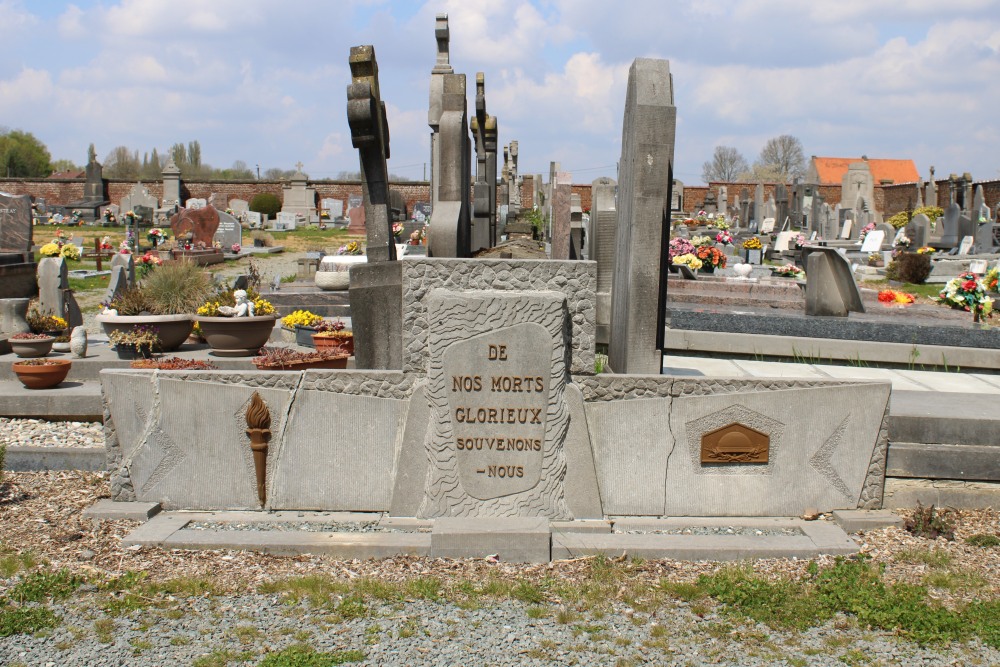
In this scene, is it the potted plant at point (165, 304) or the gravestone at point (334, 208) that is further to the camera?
the gravestone at point (334, 208)

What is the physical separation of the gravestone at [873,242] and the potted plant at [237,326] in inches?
880

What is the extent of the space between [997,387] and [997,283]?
23.0 feet

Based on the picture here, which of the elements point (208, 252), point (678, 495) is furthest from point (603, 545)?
point (208, 252)

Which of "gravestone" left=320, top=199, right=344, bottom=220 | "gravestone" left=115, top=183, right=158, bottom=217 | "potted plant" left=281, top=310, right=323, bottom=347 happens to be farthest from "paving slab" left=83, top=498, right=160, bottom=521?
"gravestone" left=115, top=183, right=158, bottom=217

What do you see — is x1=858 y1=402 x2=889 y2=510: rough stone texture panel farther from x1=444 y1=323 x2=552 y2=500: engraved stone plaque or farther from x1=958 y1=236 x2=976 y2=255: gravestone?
x1=958 y1=236 x2=976 y2=255: gravestone

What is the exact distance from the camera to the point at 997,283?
1442 cm

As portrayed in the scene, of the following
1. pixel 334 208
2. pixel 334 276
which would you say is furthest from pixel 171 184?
pixel 334 276

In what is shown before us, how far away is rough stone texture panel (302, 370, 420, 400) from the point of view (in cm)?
518

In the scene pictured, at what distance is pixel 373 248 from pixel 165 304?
3000 mm

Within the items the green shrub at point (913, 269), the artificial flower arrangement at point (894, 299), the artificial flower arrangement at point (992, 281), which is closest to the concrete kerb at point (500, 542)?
the artificial flower arrangement at point (894, 299)

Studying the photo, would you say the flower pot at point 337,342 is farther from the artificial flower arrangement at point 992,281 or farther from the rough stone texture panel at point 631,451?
the artificial flower arrangement at point 992,281

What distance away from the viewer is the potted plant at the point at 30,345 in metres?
8.91

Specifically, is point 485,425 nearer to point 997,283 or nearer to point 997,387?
point 997,387

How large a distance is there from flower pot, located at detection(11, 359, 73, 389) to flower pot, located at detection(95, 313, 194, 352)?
115 centimetres
